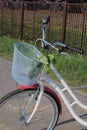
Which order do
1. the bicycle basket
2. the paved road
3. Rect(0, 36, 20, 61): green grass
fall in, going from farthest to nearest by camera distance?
Rect(0, 36, 20, 61): green grass
the paved road
the bicycle basket

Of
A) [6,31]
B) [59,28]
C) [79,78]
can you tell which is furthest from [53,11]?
[79,78]

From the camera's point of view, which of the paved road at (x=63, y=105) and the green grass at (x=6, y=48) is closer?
the paved road at (x=63, y=105)

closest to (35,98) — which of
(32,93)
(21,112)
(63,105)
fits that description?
(32,93)

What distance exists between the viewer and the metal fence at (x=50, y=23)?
934 cm

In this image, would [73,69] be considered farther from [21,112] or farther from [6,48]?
[21,112]

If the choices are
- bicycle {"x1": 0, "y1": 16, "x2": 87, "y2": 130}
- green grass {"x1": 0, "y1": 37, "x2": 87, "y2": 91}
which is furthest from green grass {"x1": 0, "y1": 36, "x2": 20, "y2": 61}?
bicycle {"x1": 0, "y1": 16, "x2": 87, "y2": 130}

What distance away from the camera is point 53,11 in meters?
10.3

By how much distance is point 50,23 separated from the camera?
10328 millimetres

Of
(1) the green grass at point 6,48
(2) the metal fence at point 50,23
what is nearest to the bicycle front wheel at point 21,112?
(1) the green grass at point 6,48

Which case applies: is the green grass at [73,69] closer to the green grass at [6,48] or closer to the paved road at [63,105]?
the paved road at [63,105]

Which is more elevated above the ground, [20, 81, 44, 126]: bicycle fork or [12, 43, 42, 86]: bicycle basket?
[12, 43, 42, 86]: bicycle basket

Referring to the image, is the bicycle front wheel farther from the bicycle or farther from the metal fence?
the metal fence

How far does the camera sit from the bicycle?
3736 millimetres

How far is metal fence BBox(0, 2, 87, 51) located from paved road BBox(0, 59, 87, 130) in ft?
5.87
